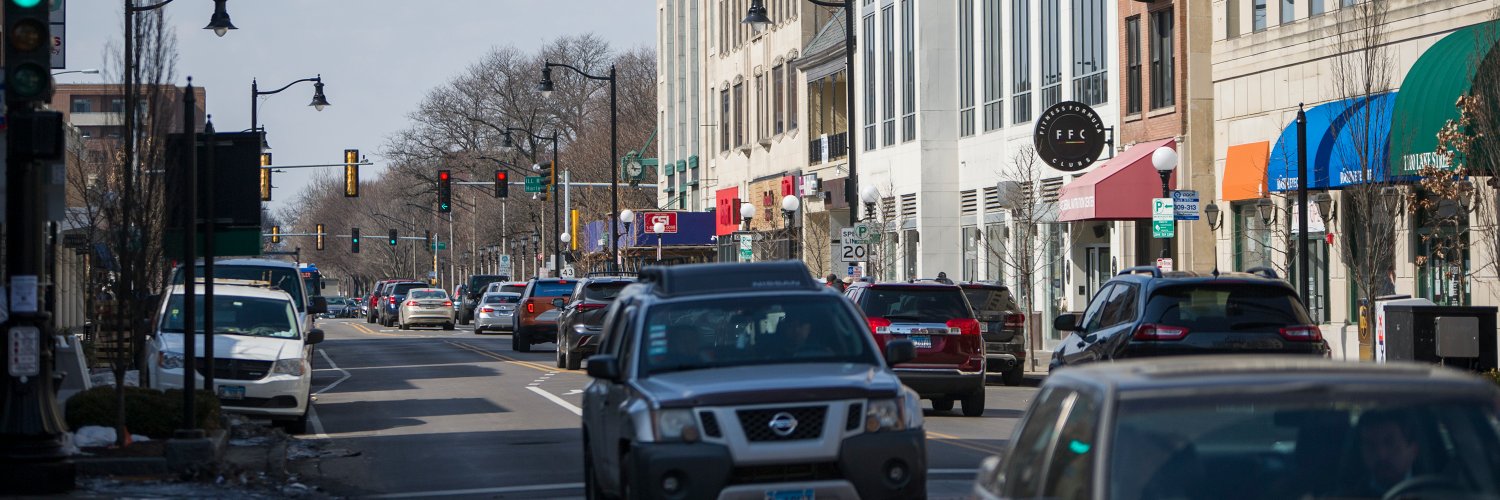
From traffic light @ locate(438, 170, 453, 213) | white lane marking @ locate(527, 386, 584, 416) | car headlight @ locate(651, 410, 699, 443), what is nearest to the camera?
car headlight @ locate(651, 410, 699, 443)

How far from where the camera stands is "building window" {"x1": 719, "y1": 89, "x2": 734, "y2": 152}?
2596 inches

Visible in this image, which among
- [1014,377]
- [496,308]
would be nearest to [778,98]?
[496,308]

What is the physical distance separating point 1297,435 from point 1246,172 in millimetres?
25965

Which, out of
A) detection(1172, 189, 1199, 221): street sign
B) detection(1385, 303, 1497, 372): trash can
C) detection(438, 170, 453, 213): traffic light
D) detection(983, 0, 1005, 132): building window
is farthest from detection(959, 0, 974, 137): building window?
detection(1385, 303, 1497, 372): trash can

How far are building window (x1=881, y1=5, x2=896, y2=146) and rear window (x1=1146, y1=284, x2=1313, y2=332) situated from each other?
31.0 meters

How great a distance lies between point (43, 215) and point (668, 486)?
20.1 feet

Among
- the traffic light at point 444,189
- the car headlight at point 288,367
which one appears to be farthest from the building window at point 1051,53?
the traffic light at point 444,189

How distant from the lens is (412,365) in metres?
35.1

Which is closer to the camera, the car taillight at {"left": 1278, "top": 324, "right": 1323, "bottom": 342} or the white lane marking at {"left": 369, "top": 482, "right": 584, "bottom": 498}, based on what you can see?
the white lane marking at {"left": 369, "top": 482, "right": 584, "bottom": 498}

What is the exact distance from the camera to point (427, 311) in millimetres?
61594

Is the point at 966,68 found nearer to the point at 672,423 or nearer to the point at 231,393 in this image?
the point at 231,393

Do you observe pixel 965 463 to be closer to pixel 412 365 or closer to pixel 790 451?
pixel 790 451

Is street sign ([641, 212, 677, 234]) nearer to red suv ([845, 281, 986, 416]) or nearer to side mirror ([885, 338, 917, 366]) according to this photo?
red suv ([845, 281, 986, 416])

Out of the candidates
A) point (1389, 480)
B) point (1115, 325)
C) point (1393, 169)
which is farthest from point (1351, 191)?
point (1389, 480)
